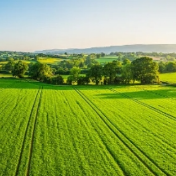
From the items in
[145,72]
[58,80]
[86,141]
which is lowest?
[86,141]

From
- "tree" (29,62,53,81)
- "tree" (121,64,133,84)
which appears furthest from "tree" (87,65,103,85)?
"tree" (29,62,53,81)

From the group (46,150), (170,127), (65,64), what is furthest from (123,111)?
(65,64)

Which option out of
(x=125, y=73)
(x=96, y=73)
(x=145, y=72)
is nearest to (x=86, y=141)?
(x=125, y=73)

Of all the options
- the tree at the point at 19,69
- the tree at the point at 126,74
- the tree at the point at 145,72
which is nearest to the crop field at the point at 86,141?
the tree at the point at 126,74

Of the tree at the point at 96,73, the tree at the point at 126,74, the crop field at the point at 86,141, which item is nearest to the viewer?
the crop field at the point at 86,141

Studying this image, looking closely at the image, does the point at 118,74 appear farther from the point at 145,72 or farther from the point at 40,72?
the point at 40,72

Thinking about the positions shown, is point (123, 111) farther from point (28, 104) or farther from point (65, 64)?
point (65, 64)

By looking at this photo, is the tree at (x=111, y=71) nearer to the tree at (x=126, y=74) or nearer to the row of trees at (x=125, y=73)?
the row of trees at (x=125, y=73)

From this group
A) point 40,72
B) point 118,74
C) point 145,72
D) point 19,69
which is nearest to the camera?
point 145,72
